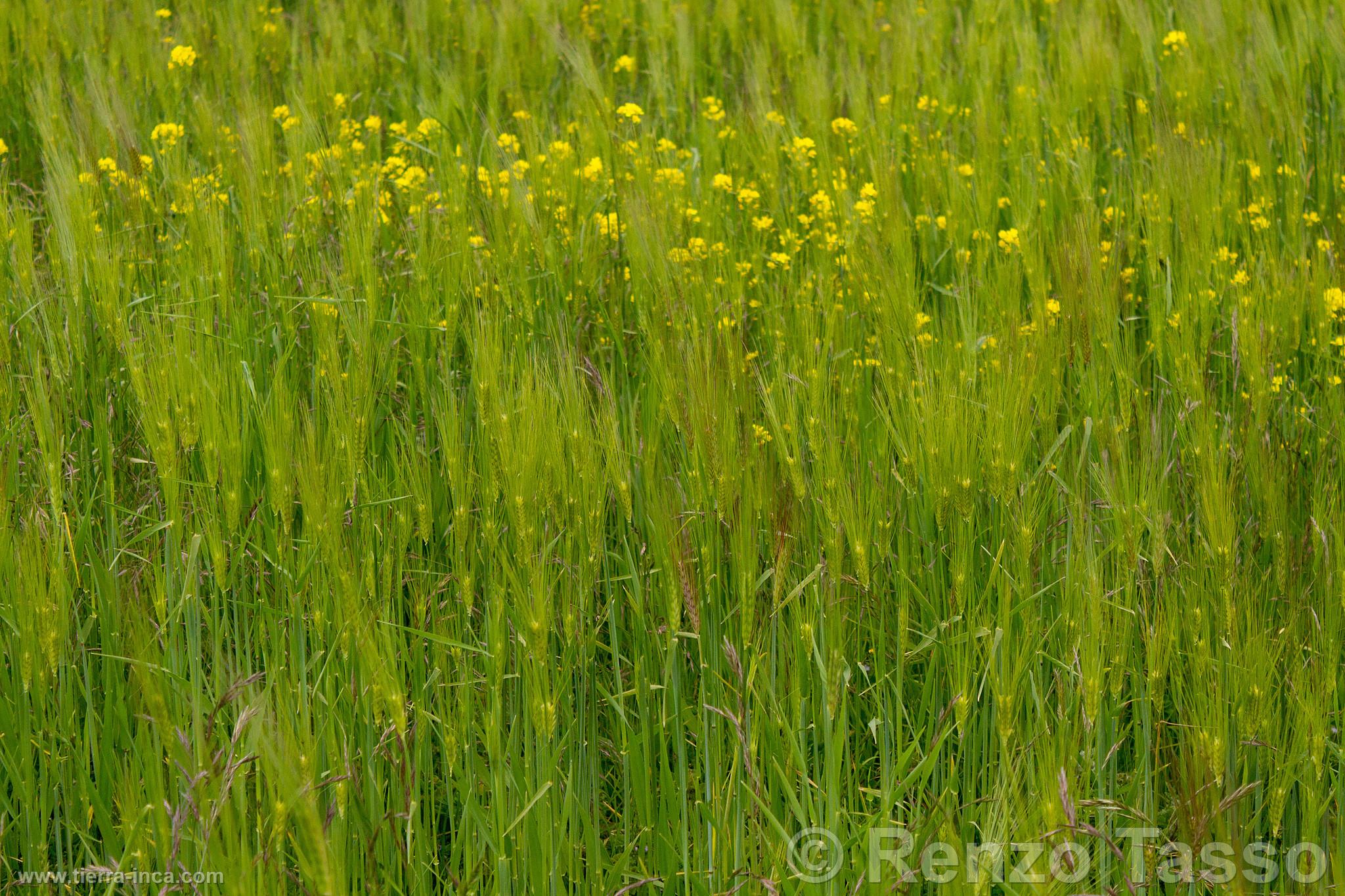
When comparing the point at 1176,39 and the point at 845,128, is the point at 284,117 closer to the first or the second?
the point at 845,128

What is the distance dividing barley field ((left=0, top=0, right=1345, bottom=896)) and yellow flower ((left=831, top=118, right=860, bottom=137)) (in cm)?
26

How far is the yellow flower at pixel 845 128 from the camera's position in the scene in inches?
109

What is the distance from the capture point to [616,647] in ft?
4.87

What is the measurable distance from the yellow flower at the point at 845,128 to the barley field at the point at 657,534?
0.26 meters

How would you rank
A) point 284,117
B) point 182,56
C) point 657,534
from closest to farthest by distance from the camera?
point 657,534
point 182,56
point 284,117

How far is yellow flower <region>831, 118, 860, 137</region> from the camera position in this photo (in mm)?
2757

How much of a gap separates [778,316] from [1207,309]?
0.65 metres

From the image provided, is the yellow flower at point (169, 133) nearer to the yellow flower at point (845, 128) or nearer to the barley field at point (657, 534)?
the barley field at point (657, 534)
